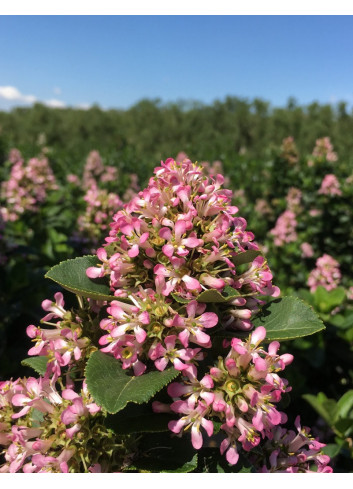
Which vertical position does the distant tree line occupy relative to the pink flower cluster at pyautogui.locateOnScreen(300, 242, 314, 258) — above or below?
above

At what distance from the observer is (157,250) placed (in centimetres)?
122

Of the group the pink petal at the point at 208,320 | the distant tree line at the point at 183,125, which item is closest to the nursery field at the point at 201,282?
the pink petal at the point at 208,320

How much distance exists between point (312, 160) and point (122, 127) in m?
41.5

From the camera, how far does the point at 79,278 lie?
1.30 meters

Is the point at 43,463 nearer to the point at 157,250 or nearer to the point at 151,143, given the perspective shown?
the point at 157,250

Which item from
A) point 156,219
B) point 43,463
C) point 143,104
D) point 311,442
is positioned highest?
point 143,104

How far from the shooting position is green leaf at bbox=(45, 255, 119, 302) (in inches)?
47.8

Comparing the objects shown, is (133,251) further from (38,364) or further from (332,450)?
(332,450)

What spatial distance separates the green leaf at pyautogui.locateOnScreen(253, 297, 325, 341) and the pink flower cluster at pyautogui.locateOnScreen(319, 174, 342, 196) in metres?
5.49

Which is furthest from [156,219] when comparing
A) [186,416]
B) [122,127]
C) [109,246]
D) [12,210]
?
[122,127]

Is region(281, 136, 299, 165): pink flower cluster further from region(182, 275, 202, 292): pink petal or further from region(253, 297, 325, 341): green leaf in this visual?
region(182, 275, 202, 292): pink petal

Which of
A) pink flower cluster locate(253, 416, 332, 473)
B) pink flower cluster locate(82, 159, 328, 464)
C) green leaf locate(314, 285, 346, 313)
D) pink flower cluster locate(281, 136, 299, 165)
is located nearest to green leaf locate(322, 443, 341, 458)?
pink flower cluster locate(253, 416, 332, 473)

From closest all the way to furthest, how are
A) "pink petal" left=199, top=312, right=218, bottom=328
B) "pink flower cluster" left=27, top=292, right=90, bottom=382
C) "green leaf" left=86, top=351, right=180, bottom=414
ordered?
"green leaf" left=86, top=351, right=180, bottom=414, "pink petal" left=199, top=312, right=218, bottom=328, "pink flower cluster" left=27, top=292, right=90, bottom=382

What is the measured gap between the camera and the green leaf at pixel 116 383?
100cm
